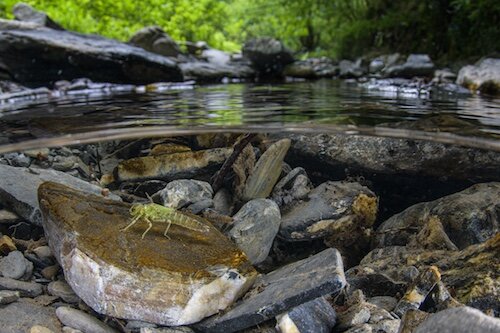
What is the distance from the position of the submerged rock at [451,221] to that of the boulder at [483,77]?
Answer: 534cm

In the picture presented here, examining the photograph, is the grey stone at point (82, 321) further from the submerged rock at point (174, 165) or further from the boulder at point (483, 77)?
the boulder at point (483, 77)

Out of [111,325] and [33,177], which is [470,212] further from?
[33,177]

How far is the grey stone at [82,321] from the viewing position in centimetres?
277

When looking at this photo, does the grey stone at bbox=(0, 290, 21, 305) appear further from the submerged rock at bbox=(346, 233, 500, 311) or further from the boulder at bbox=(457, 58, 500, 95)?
the boulder at bbox=(457, 58, 500, 95)

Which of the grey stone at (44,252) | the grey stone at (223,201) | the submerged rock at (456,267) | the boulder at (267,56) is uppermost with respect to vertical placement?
the boulder at (267,56)

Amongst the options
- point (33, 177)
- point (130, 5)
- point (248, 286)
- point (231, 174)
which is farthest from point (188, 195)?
point (130, 5)

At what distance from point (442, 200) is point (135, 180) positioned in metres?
Answer: 2.35

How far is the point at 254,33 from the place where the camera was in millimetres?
24922

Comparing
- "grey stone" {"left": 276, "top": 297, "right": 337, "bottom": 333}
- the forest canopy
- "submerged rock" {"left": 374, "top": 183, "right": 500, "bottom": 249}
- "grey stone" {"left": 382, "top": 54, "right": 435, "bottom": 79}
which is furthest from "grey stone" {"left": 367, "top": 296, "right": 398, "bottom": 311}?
the forest canopy

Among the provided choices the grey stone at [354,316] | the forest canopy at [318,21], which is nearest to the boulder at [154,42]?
the forest canopy at [318,21]

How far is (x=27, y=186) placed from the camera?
3664 mm

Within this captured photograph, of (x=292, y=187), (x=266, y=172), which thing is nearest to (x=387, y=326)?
(x=292, y=187)

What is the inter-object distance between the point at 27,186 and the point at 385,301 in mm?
2691

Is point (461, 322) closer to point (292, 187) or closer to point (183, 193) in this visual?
point (292, 187)
